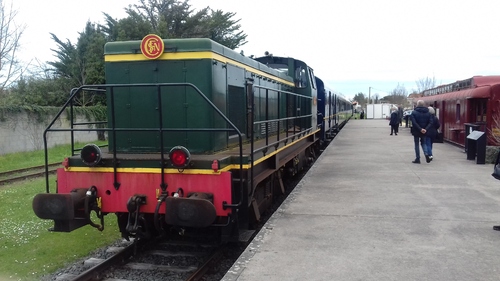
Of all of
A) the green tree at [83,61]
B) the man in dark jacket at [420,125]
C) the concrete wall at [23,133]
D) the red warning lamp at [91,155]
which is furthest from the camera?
the green tree at [83,61]

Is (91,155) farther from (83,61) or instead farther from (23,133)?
(83,61)

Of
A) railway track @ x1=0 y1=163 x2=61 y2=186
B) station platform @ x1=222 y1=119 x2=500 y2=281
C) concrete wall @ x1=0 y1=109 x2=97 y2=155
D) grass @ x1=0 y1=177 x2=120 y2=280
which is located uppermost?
concrete wall @ x1=0 y1=109 x2=97 y2=155

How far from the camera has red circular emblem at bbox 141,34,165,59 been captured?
214 inches

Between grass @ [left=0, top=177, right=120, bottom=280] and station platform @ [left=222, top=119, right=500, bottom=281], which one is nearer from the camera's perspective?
station platform @ [left=222, top=119, right=500, bottom=281]

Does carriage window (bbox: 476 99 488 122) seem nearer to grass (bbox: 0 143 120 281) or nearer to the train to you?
the train

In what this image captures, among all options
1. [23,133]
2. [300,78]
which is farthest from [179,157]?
[23,133]

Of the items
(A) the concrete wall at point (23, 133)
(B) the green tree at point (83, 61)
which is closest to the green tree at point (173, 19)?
(B) the green tree at point (83, 61)

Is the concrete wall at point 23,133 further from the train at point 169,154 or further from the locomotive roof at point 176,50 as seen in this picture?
the locomotive roof at point 176,50

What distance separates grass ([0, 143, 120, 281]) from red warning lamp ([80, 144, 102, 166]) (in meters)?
1.58

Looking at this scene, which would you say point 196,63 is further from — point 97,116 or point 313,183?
point 97,116

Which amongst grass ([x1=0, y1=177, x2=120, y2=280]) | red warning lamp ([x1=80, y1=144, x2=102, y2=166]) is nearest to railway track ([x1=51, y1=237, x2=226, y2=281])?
grass ([x1=0, y1=177, x2=120, y2=280])

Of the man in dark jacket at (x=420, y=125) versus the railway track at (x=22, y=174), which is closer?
the man in dark jacket at (x=420, y=125)

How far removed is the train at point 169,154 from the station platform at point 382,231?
2.24ft

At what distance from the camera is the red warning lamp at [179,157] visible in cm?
468
